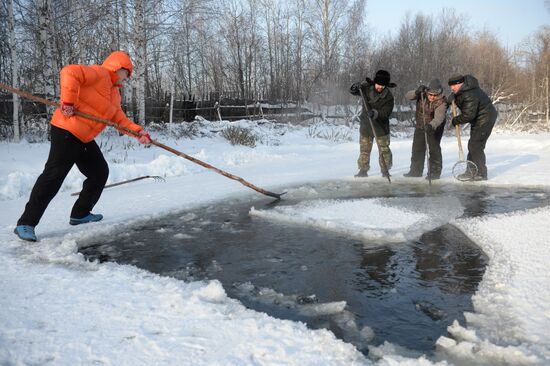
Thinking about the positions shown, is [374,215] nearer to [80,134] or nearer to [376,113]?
[376,113]

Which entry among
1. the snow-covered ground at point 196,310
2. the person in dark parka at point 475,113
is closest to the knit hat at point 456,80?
the person in dark parka at point 475,113

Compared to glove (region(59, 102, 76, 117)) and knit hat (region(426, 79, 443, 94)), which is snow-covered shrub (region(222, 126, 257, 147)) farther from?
glove (region(59, 102, 76, 117))

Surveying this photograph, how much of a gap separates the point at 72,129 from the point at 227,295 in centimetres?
224

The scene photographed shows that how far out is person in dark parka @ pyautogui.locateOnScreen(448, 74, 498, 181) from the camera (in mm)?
7355

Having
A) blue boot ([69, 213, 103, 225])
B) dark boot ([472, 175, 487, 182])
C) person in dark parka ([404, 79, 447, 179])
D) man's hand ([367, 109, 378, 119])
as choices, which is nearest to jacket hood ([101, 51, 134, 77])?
blue boot ([69, 213, 103, 225])

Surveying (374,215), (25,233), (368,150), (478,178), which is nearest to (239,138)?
(368,150)

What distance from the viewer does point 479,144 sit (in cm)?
751

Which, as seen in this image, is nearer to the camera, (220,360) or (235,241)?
(220,360)

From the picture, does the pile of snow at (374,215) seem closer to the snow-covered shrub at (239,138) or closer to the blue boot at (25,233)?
the blue boot at (25,233)

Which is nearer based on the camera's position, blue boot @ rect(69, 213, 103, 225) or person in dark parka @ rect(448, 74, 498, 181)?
blue boot @ rect(69, 213, 103, 225)

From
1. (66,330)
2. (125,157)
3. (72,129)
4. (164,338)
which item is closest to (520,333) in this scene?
(164,338)

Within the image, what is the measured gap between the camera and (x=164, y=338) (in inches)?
88.0

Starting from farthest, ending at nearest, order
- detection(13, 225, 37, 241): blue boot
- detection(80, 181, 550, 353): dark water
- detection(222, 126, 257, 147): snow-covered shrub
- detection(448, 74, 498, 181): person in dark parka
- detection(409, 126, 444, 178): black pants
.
Result: detection(222, 126, 257, 147): snow-covered shrub, detection(409, 126, 444, 178): black pants, detection(448, 74, 498, 181): person in dark parka, detection(13, 225, 37, 241): blue boot, detection(80, 181, 550, 353): dark water

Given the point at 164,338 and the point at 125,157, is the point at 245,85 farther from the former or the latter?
the point at 164,338
